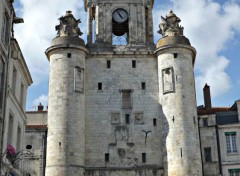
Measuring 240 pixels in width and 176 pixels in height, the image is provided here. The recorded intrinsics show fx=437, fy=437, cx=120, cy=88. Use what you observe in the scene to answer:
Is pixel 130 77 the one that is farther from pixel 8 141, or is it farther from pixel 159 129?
pixel 8 141

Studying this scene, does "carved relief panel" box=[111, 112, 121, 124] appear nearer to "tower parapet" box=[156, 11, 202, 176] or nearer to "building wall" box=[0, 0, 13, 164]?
"tower parapet" box=[156, 11, 202, 176]

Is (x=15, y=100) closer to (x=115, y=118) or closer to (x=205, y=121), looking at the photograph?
(x=115, y=118)

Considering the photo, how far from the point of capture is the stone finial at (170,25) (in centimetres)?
2970

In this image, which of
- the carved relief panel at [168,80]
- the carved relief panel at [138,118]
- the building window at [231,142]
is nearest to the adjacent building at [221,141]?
the building window at [231,142]

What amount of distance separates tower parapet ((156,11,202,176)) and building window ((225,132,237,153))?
2.87 m

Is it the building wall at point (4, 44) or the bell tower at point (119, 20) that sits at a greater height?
the bell tower at point (119, 20)

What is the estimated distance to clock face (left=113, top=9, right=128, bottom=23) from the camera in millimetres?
31359

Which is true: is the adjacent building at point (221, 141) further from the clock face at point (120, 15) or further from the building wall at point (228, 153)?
the clock face at point (120, 15)

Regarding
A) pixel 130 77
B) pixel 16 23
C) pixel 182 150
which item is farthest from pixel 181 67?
pixel 16 23

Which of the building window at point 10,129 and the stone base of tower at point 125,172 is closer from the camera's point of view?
the building window at point 10,129

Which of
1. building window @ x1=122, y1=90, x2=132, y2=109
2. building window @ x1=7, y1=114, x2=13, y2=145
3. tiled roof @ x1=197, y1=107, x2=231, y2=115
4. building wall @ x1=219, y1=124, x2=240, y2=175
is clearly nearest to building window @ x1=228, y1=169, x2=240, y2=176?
building wall @ x1=219, y1=124, x2=240, y2=175

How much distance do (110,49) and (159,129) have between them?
21.3 ft

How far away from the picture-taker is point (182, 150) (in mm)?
26391

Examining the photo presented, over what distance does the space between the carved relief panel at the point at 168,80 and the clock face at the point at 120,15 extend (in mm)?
5349
